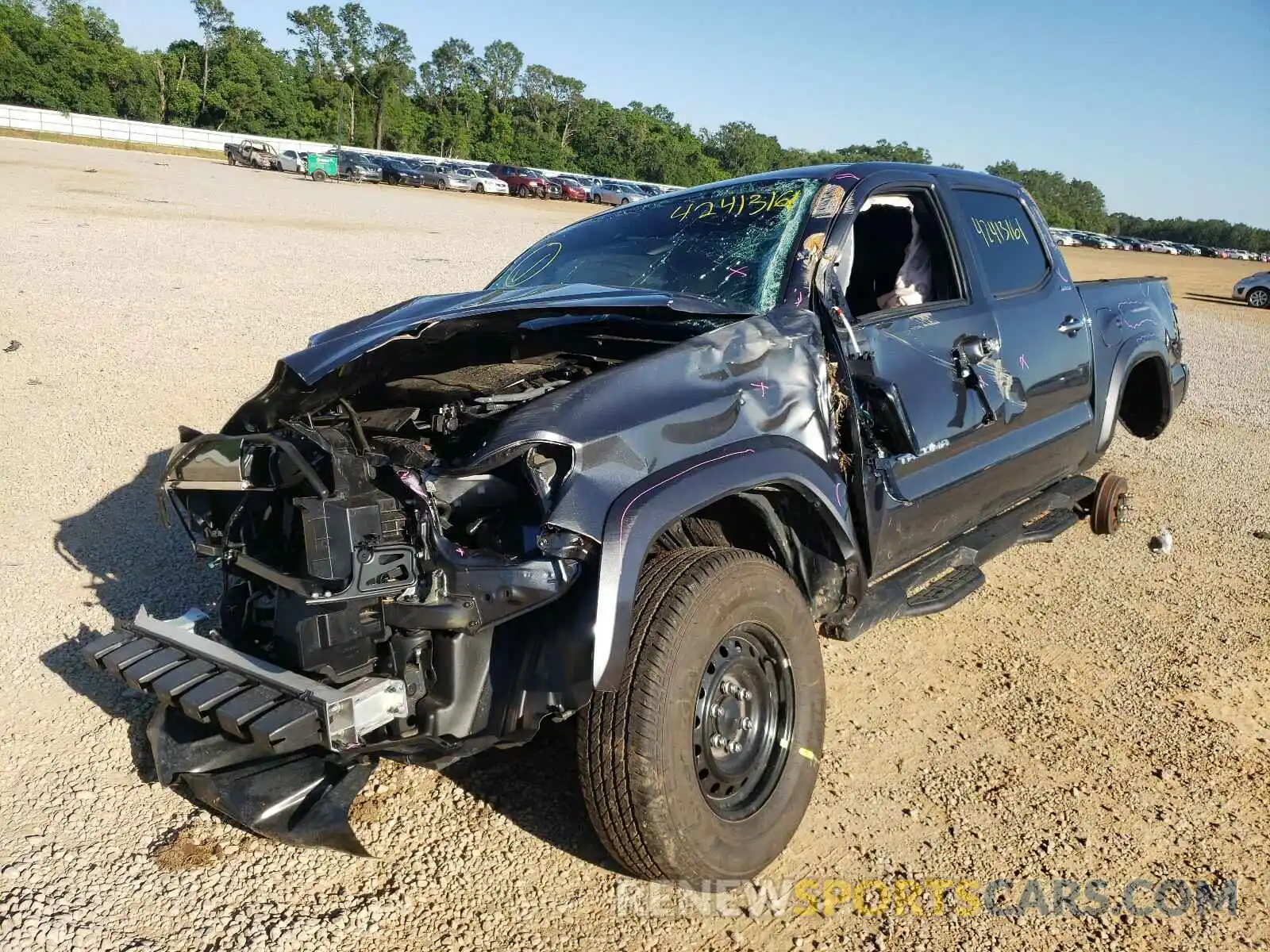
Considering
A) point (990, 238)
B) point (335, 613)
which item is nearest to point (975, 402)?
point (990, 238)

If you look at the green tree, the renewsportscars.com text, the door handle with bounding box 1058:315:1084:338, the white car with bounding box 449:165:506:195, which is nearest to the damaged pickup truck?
the renewsportscars.com text

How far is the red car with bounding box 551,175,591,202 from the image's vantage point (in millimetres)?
47781

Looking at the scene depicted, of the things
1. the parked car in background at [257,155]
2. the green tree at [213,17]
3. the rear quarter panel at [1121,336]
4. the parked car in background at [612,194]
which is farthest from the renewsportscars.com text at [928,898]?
the green tree at [213,17]

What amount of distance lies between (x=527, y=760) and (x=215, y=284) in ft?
31.8

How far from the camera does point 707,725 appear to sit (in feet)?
8.84

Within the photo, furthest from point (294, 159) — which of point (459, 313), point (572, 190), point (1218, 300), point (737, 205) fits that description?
point (459, 313)

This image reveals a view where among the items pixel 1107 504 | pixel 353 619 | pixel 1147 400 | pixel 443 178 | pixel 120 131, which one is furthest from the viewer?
pixel 120 131

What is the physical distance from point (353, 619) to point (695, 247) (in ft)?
6.89

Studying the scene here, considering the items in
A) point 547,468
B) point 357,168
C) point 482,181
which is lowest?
point 547,468

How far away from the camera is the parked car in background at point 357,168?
41.7 meters

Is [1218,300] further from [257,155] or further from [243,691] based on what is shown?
[257,155]

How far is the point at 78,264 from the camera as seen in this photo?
36.9ft

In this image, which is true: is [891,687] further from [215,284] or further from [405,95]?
[405,95]

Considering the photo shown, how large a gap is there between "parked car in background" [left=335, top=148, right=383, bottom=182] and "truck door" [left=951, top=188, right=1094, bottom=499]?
41151 mm
